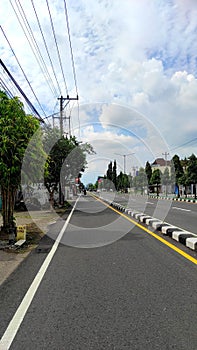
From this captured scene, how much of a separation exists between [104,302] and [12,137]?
6.01m

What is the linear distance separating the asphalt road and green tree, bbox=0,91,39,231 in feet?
8.72

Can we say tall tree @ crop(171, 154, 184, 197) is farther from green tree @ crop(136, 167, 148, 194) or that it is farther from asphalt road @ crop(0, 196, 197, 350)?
asphalt road @ crop(0, 196, 197, 350)

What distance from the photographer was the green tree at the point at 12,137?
9.26 m

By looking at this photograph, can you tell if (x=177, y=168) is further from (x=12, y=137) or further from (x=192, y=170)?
(x=12, y=137)

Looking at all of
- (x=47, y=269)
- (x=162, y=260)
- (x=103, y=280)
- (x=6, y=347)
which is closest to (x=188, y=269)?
(x=162, y=260)

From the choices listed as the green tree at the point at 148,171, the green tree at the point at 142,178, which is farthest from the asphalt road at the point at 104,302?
the green tree at the point at 142,178

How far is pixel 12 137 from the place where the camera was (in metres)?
9.34

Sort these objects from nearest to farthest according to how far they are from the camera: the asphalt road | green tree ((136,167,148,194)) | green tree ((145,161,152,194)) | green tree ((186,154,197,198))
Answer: the asphalt road
green tree ((186,154,197,198))
green tree ((145,161,152,194))
green tree ((136,167,148,194))

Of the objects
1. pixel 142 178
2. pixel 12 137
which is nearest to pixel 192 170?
pixel 12 137

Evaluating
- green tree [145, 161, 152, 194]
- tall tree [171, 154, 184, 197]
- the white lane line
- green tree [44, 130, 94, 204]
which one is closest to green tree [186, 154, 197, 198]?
tall tree [171, 154, 184, 197]

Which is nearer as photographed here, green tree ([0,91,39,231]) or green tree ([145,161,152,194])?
green tree ([0,91,39,231])

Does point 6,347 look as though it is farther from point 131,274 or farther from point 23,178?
point 23,178

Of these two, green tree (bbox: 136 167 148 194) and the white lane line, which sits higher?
green tree (bbox: 136 167 148 194)

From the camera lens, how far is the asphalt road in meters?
3.47
